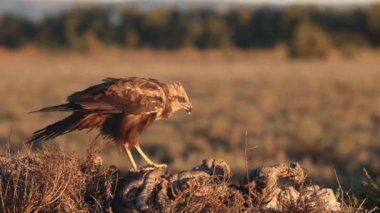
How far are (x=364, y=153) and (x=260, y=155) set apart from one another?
1.87m

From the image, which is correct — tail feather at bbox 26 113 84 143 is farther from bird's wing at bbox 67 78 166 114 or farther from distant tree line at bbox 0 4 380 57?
distant tree line at bbox 0 4 380 57

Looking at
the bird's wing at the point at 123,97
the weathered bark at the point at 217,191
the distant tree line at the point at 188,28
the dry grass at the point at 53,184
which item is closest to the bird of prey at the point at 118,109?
the bird's wing at the point at 123,97

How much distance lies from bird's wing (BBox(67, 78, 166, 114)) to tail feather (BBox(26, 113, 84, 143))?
0.16m

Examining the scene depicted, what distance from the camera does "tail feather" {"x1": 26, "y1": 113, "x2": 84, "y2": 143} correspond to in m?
7.10

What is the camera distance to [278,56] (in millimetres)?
58844

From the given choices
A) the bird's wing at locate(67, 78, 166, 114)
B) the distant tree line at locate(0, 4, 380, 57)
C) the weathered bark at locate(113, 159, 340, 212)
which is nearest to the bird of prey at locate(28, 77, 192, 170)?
the bird's wing at locate(67, 78, 166, 114)

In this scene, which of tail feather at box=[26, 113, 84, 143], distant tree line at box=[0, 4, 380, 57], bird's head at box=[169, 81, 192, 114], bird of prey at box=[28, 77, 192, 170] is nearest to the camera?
tail feather at box=[26, 113, 84, 143]

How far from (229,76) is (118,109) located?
3179cm

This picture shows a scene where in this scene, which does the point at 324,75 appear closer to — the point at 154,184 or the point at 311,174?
the point at 311,174

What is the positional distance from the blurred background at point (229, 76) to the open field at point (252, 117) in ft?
0.13

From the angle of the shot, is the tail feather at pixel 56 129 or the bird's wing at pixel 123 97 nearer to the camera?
the tail feather at pixel 56 129

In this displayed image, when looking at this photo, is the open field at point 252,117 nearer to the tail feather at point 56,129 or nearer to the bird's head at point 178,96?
the tail feather at point 56,129

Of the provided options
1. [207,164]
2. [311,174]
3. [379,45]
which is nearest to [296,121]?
[311,174]

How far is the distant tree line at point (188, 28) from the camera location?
217ft
